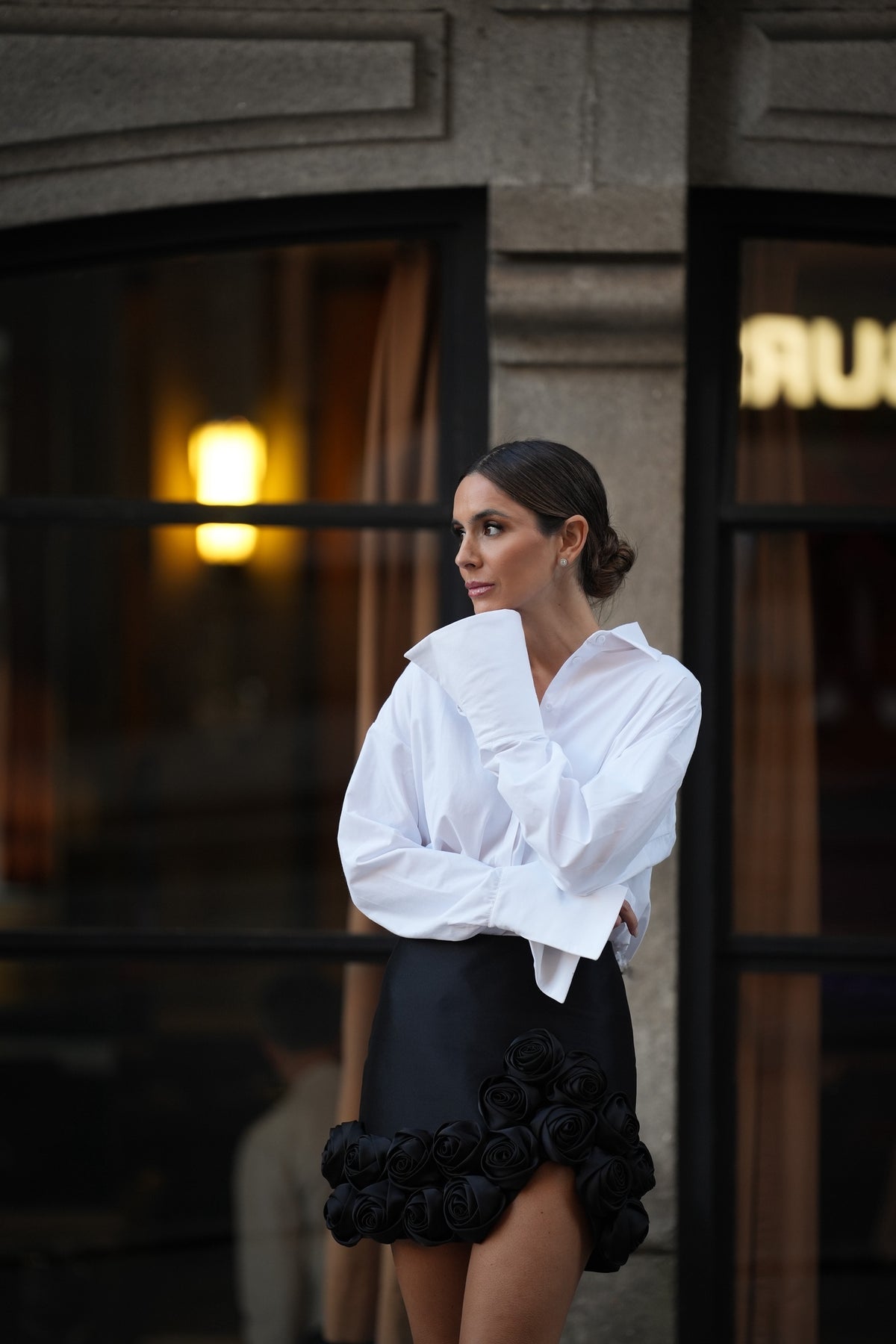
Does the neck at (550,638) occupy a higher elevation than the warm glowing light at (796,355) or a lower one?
lower

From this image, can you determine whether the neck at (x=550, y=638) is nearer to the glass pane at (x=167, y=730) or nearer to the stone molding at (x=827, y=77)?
the stone molding at (x=827, y=77)

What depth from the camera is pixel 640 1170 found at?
2189mm

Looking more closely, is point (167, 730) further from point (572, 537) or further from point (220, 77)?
point (572, 537)

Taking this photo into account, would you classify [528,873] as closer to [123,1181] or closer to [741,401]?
[741,401]

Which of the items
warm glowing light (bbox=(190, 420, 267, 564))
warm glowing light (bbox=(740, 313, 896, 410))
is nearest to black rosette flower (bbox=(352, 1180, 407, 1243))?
warm glowing light (bbox=(740, 313, 896, 410))

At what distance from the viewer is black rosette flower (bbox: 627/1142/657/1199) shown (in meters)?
2.16

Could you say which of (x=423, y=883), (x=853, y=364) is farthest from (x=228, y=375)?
(x=423, y=883)

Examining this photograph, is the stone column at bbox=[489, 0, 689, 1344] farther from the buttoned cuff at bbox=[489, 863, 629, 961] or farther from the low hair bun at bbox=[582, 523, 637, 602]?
the buttoned cuff at bbox=[489, 863, 629, 961]

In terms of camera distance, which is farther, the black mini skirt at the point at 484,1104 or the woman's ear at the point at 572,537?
the woman's ear at the point at 572,537

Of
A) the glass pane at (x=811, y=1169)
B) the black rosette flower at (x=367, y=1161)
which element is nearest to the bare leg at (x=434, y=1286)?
the black rosette flower at (x=367, y=1161)

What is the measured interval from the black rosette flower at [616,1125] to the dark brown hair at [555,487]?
2.86 feet

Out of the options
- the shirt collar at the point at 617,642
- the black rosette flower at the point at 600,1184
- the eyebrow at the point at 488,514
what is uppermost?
the eyebrow at the point at 488,514

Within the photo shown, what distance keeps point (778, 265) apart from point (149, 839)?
35.2 feet

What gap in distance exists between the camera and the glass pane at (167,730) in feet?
36.0
